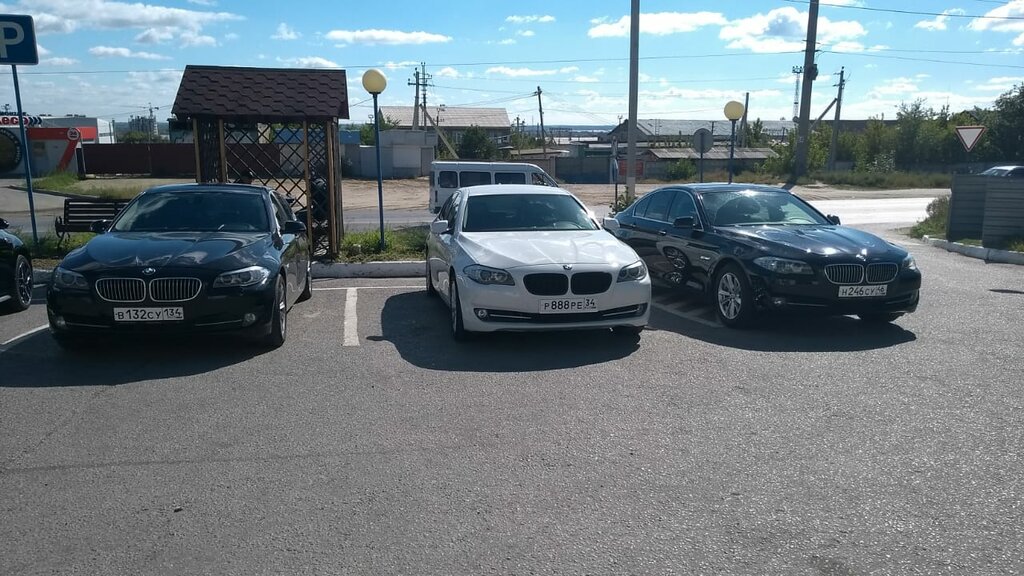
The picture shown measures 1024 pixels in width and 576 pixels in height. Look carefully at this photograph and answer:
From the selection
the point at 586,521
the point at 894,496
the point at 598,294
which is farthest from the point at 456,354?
the point at 894,496

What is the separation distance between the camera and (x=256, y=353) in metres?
7.45

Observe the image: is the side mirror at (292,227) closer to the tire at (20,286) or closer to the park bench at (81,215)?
the tire at (20,286)

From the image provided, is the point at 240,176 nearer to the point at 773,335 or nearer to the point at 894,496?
the point at 773,335

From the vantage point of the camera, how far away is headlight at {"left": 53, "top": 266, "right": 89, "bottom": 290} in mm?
6906

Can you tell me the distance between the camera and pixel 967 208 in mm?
17062

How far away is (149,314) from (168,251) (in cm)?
73

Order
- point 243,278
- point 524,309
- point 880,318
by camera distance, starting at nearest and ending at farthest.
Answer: point 243,278
point 524,309
point 880,318

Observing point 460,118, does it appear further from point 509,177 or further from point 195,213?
point 195,213

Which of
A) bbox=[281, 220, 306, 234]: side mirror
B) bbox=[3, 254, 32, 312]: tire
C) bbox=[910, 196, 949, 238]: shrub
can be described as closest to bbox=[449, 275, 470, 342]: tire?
bbox=[281, 220, 306, 234]: side mirror

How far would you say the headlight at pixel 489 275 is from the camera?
24.3 ft

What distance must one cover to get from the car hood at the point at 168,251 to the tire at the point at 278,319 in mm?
341

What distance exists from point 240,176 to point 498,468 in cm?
1164

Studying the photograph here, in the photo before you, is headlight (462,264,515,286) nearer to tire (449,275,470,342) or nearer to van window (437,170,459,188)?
tire (449,275,470,342)

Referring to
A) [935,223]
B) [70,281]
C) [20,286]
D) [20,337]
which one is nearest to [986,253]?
[935,223]
